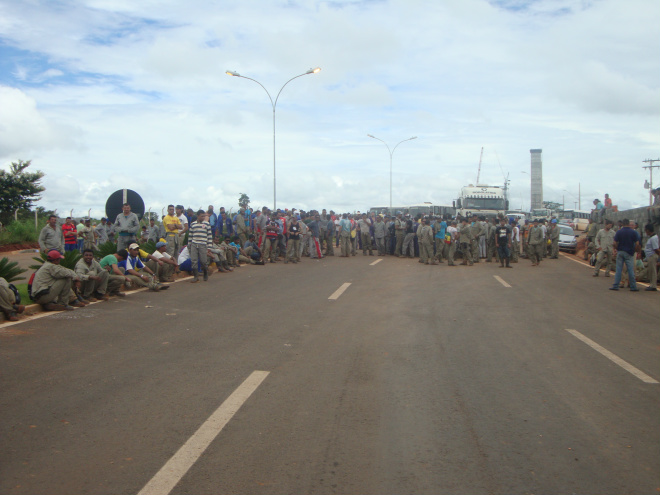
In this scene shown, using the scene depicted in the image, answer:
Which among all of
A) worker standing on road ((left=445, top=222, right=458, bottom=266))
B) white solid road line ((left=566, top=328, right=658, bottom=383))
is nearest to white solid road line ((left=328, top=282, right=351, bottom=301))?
white solid road line ((left=566, top=328, right=658, bottom=383))

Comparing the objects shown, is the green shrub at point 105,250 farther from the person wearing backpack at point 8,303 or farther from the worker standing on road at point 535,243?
the worker standing on road at point 535,243

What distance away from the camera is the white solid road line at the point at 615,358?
6.38m

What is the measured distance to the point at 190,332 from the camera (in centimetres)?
861

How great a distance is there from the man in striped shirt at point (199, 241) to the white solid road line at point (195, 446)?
9.35 metres

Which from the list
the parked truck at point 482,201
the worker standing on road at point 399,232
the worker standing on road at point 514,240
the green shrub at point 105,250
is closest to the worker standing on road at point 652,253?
the worker standing on road at point 514,240

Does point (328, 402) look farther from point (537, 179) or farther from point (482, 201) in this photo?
point (537, 179)

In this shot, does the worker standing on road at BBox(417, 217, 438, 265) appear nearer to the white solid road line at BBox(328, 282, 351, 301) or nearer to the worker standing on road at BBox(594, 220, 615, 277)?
the worker standing on road at BBox(594, 220, 615, 277)

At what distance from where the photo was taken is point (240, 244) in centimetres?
2169

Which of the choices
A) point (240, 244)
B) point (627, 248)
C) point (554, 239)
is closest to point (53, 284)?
point (240, 244)

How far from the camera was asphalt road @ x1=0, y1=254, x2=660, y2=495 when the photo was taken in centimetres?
388

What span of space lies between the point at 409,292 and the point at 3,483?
10.6 m

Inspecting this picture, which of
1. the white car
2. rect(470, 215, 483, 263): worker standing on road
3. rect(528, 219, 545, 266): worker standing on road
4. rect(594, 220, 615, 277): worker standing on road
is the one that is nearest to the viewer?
rect(594, 220, 615, 277): worker standing on road

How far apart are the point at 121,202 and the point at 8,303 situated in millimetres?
6232

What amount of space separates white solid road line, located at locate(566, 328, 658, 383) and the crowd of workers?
6668mm
